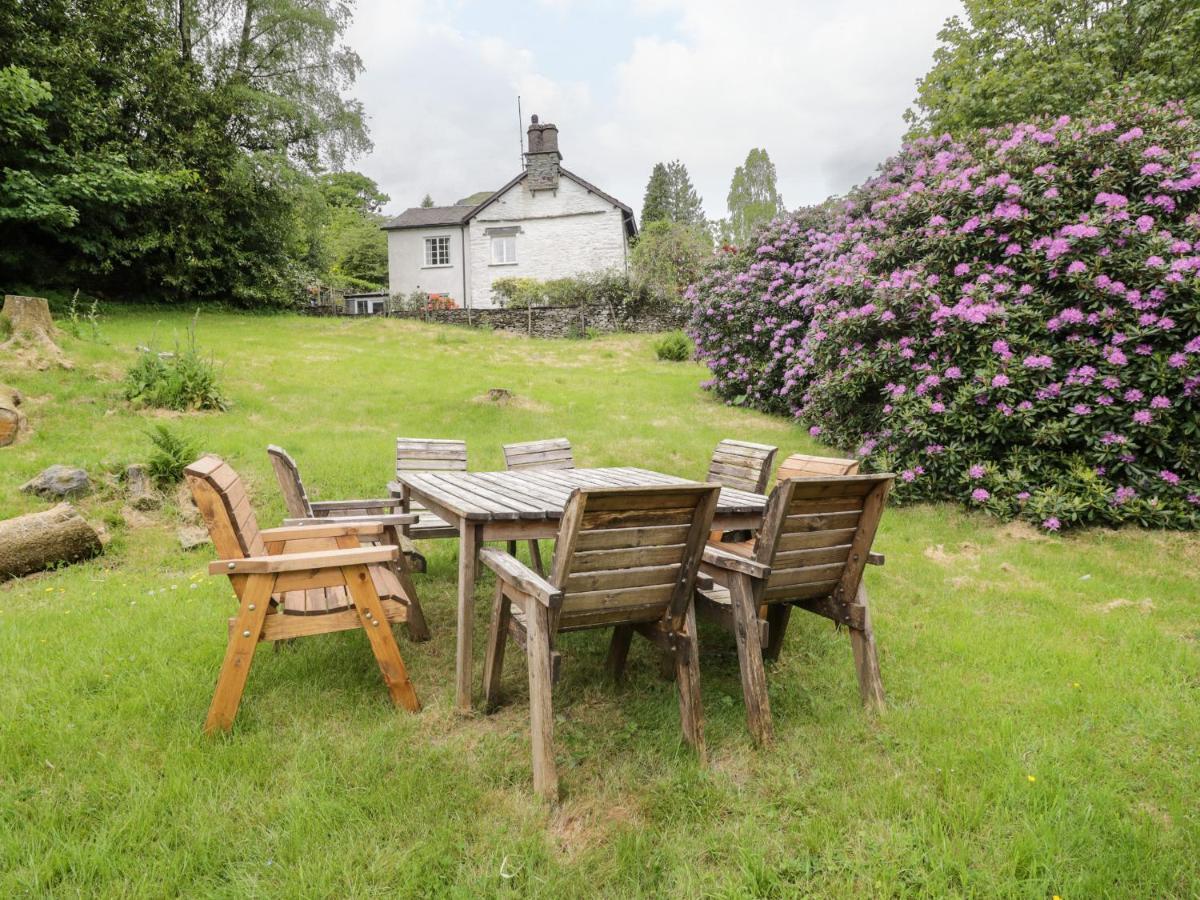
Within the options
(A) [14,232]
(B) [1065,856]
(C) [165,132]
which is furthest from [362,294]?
(B) [1065,856]

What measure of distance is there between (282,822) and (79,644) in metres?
2.11

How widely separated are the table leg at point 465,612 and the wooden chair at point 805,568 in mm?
1098

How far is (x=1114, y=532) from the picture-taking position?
18.4ft

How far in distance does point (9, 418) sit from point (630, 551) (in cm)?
766

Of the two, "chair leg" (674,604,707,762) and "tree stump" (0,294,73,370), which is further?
"tree stump" (0,294,73,370)

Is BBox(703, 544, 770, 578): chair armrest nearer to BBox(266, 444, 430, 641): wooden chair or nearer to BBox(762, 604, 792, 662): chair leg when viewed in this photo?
BBox(762, 604, 792, 662): chair leg

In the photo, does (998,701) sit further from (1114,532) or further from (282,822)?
(1114,532)

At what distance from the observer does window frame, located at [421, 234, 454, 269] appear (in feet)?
91.6

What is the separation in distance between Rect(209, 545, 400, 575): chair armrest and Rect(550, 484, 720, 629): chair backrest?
892 mm

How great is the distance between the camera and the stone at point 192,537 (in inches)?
201

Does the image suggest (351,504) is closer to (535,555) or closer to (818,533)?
(535,555)

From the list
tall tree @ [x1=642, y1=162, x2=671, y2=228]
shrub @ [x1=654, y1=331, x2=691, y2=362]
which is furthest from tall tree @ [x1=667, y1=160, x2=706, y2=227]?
shrub @ [x1=654, y1=331, x2=691, y2=362]

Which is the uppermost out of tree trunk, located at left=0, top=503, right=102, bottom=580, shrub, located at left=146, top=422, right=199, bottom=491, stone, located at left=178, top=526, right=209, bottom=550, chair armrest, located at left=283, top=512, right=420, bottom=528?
chair armrest, located at left=283, top=512, right=420, bottom=528

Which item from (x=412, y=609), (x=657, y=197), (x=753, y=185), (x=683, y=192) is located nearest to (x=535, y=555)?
(x=412, y=609)
